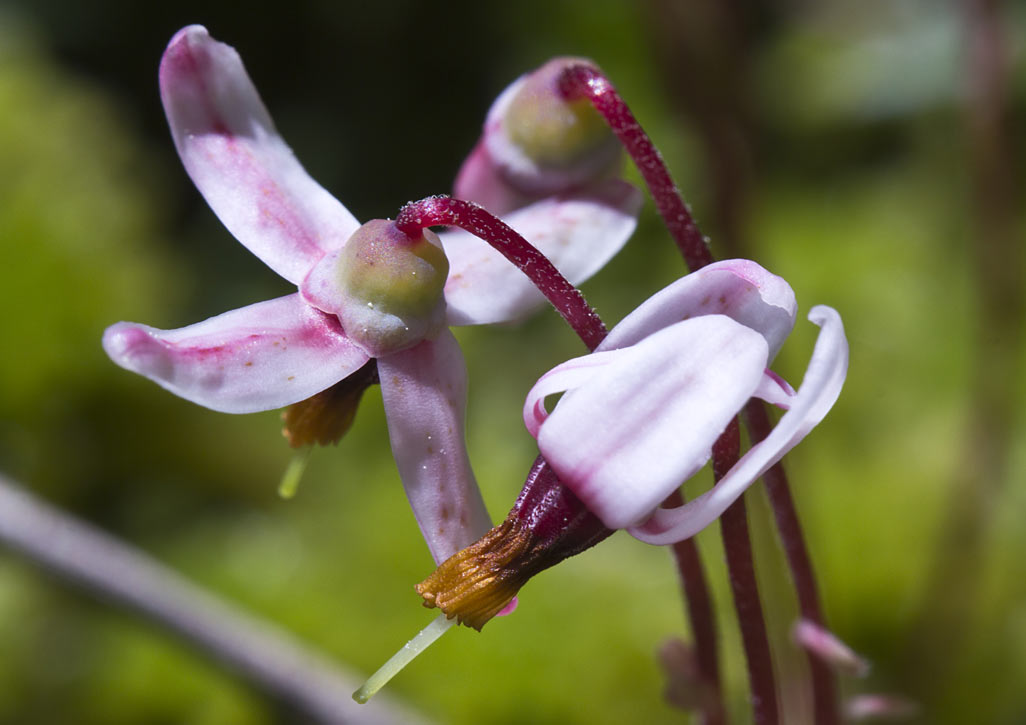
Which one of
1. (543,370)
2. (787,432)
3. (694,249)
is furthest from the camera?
(543,370)

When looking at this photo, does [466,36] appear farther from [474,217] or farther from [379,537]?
[474,217]

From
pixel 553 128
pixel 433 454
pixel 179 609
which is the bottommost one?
pixel 179 609

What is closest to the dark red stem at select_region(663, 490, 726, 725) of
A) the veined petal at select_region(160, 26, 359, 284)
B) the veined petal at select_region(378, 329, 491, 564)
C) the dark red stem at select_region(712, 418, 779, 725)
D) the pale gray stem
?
the dark red stem at select_region(712, 418, 779, 725)

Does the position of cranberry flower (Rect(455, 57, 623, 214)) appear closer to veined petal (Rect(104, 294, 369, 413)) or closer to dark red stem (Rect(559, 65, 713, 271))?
dark red stem (Rect(559, 65, 713, 271))

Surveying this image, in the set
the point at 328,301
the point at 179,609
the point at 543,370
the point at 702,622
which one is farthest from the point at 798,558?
the point at 543,370

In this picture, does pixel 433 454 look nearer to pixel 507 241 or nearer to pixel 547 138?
pixel 507 241

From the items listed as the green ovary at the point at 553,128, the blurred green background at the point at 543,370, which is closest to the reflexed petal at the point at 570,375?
the green ovary at the point at 553,128

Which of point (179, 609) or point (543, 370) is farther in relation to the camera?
point (543, 370)
